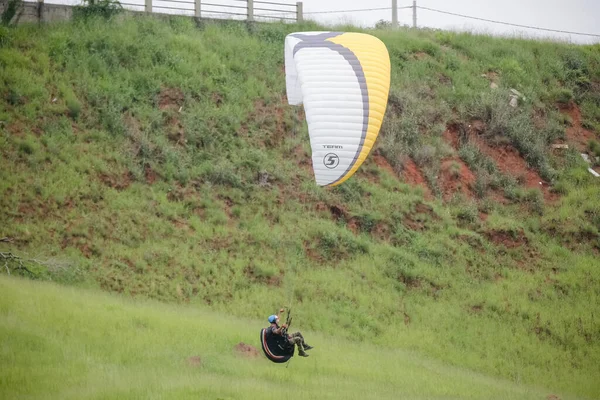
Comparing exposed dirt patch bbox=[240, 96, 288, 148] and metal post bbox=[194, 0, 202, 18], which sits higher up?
metal post bbox=[194, 0, 202, 18]

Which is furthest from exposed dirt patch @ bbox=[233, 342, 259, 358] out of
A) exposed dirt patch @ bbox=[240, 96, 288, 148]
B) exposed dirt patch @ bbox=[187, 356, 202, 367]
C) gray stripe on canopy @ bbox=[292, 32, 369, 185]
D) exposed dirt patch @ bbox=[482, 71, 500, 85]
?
exposed dirt patch @ bbox=[482, 71, 500, 85]

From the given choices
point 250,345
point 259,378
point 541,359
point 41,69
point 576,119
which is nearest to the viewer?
point 259,378

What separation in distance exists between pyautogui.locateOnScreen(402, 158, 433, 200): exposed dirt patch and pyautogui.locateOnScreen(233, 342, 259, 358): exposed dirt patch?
39.9 ft

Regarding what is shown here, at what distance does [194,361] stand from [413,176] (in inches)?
564

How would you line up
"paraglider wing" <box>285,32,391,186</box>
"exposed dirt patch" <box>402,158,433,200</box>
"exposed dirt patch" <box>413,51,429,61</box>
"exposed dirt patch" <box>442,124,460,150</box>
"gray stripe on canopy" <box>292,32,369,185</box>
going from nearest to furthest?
1. "paraglider wing" <box>285,32,391,186</box>
2. "gray stripe on canopy" <box>292,32,369,185</box>
3. "exposed dirt patch" <box>402,158,433,200</box>
4. "exposed dirt patch" <box>442,124,460,150</box>
5. "exposed dirt patch" <box>413,51,429,61</box>

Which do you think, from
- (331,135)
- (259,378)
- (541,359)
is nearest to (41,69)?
(331,135)

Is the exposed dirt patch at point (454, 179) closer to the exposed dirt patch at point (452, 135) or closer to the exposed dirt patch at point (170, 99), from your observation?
the exposed dirt patch at point (452, 135)

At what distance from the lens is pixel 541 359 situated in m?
21.8

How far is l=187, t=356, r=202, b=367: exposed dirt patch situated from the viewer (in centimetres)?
1645

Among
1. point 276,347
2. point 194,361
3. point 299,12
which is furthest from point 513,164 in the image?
point 194,361

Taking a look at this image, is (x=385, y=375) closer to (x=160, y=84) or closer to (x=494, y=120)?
(x=160, y=84)

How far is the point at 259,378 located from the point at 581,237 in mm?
15342

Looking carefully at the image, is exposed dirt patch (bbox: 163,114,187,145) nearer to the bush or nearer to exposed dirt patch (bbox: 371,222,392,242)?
the bush

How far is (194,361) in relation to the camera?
16.6 meters
